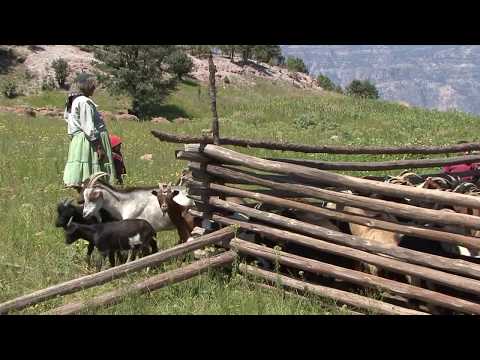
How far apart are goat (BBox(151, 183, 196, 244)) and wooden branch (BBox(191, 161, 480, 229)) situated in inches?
25.7

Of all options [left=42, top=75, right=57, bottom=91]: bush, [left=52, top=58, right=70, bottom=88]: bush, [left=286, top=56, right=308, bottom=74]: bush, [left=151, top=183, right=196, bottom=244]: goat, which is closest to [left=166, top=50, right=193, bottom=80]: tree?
[left=52, top=58, right=70, bottom=88]: bush

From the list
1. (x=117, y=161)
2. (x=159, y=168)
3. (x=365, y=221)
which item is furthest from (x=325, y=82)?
(x=365, y=221)

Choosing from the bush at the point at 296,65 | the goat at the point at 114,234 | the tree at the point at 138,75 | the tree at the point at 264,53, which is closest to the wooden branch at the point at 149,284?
the goat at the point at 114,234

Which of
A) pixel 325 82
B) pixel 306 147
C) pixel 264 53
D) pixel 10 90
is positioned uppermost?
pixel 264 53

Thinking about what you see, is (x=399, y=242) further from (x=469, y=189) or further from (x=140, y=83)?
(x=140, y=83)

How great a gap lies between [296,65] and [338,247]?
74.3 m

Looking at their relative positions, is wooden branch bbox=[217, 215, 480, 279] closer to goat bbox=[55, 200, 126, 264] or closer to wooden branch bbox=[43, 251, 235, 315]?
wooden branch bbox=[43, 251, 235, 315]

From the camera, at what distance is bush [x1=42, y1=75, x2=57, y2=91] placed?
35.4 m

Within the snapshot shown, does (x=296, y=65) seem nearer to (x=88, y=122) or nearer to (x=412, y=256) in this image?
(x=88, y=122)

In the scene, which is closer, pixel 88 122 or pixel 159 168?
pixel 88 122

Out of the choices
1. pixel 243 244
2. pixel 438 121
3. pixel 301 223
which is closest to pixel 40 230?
pixel 243 244

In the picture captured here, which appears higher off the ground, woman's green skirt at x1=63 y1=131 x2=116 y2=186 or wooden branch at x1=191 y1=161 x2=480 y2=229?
wooden branch at x1=191 y1=161 x2=480 y2=229

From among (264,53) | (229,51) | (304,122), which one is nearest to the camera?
(304,122)

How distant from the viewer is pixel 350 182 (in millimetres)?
4945
